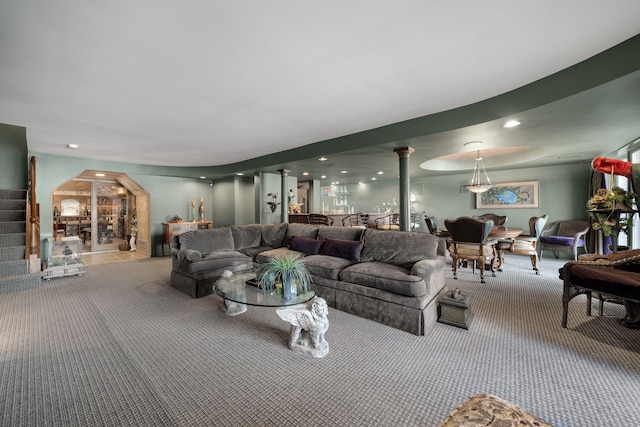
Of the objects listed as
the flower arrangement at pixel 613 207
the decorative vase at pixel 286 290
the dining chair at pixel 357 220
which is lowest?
the decorative vase at pixel 286 290

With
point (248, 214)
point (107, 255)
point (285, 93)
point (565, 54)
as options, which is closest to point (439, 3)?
point (565, 54)

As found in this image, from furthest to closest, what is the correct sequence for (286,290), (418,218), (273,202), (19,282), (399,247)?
(418,218) → (273,202) → (19,282) → (399,247) → (286,290)

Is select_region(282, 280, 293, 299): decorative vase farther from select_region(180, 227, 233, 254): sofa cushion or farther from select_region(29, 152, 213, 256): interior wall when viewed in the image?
select_region(29, 152, 213, 256): interior wall

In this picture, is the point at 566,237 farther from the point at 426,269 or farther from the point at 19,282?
the point at 19,282

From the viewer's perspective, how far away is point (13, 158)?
13.9ft

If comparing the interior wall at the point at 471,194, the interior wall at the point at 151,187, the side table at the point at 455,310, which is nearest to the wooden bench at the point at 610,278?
the side table at the point at 455,310

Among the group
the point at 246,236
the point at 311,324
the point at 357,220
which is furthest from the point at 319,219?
the point at 311,324

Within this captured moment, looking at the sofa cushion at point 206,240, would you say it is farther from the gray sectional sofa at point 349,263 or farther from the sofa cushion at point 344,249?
the sofa cushion at point 344,249

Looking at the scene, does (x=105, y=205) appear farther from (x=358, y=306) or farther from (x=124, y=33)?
(x=358, y=306)

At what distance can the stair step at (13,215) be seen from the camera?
169 inches

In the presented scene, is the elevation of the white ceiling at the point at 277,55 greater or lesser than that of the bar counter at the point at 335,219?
greater

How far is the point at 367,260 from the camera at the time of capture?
3.66 meters

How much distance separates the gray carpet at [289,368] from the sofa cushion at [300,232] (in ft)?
5.65

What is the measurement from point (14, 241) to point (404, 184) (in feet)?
22.5
